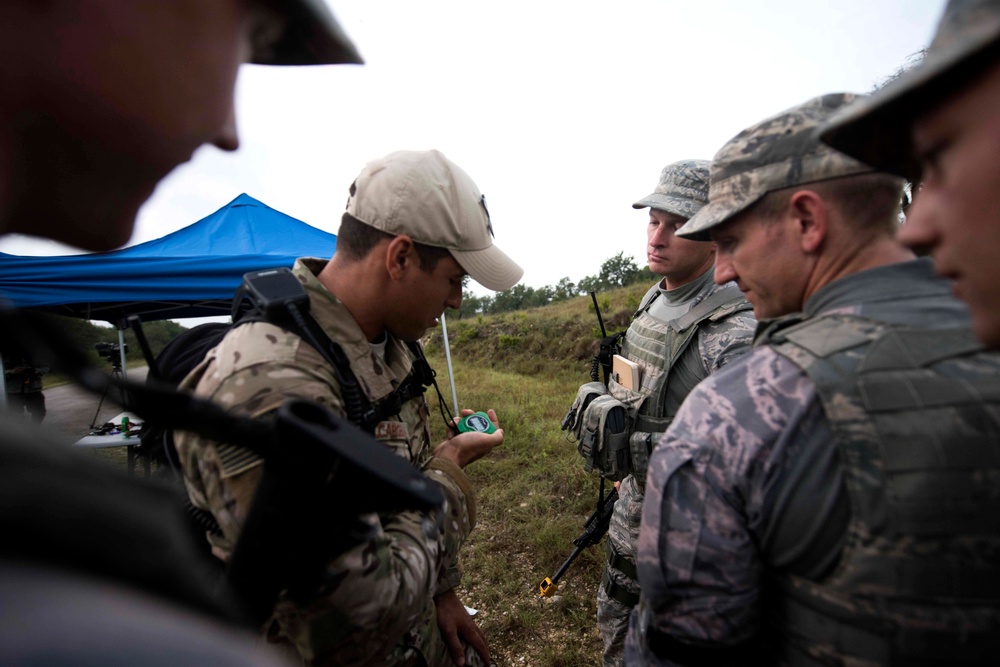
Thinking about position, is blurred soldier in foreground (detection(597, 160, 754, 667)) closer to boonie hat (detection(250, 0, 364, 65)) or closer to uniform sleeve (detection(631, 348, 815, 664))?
uniform sleeve (detection(631, 348, 815, 664))

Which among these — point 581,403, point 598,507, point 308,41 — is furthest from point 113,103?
point 598,507

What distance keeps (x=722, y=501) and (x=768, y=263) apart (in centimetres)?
65

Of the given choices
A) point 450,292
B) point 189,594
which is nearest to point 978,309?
point 189,594

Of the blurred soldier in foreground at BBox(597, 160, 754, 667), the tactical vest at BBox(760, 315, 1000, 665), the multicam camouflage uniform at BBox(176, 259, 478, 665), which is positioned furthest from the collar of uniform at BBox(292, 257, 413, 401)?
the blurred soldier in foreground at BBox(597, 160, 754, 667)

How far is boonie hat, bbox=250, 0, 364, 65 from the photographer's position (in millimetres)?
835

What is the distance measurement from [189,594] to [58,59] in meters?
0.54

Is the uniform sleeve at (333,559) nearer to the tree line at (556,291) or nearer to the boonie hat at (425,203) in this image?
the boonie hat at (425,203)

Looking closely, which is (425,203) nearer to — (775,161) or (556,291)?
(775,161)

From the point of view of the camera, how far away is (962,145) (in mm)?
667

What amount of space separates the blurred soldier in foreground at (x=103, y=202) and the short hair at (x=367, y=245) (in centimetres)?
75

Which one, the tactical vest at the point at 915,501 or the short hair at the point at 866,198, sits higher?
the short hair at the point at 866,198

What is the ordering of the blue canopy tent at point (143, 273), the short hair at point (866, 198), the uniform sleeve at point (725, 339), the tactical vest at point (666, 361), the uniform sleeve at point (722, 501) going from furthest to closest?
the blue canopy tent at point (143, 273) < the tactical vest at point (666, 361) < the uniform sleeve at point (725, 339) < the short hair at point (866, 198) < the uniform sleeve at point (722, 501)

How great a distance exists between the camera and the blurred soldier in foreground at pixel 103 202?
0.32m

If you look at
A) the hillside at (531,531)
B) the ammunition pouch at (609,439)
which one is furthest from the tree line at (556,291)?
the ammunition pouch at (609,439)
